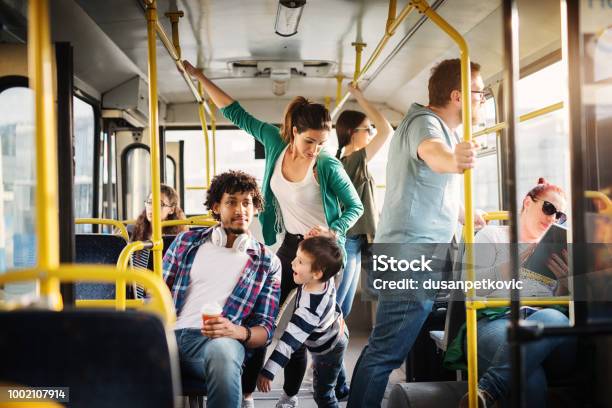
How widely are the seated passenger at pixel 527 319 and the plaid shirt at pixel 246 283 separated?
806mm

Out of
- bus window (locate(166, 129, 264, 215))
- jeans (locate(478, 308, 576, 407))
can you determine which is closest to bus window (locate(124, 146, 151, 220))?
bus window (locate(166, 129, 264, 215))

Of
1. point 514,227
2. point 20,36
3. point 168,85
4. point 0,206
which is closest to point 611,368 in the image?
point 514,227

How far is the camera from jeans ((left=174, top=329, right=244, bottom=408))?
212 centimetres

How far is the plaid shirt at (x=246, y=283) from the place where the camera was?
2443 mm

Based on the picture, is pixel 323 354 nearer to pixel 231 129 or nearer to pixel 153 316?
pixel 153 316

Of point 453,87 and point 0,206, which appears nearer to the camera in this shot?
point 453,87

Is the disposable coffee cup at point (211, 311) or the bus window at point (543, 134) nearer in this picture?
the disposable coffee cup at point (211, 311)

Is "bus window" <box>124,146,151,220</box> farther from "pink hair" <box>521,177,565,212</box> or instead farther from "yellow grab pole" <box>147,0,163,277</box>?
"pink hair" <box>521,177,565,212</box>

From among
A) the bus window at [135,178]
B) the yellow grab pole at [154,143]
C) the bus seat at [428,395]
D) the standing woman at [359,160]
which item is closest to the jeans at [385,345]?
the bus seat at [428,395]

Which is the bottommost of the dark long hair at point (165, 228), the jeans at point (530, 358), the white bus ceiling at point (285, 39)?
the jeans at point (530, 358)

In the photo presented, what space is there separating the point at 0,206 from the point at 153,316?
2.11 m

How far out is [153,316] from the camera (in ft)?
4.23

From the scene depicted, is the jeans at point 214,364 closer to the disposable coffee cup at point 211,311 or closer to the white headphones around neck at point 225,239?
the disposable coffee cup at point 211,311

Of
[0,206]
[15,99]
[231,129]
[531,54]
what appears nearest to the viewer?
[0,206]
